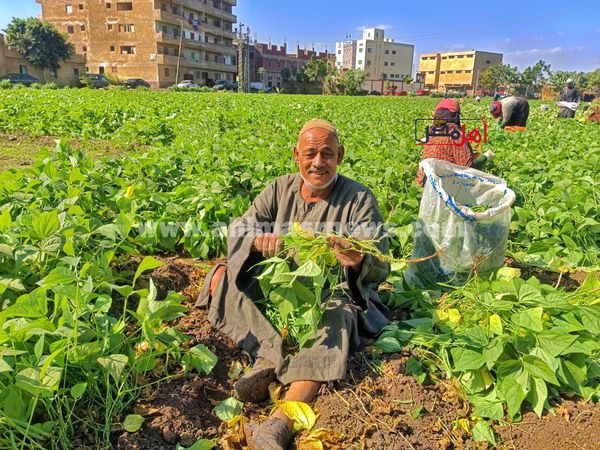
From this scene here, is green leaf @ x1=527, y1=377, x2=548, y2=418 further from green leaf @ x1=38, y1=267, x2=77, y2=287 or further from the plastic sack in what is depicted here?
green leaf @ x1=38, y1=267, x2=77, y2=287

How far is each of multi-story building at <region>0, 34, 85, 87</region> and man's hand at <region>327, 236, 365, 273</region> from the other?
5012 centimetres

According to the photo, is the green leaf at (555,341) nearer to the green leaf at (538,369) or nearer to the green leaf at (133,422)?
the green leaf at (538,369)

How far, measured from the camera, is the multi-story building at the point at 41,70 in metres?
44.3

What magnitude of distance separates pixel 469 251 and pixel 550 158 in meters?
3.85

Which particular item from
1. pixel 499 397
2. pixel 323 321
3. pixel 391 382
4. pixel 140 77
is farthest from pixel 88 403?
pixel 140 77

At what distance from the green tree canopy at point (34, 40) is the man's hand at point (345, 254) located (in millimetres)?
51181

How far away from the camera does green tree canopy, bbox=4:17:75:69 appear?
4331 cm

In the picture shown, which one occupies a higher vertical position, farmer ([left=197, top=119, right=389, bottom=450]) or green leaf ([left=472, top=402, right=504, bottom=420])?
farmer ([left=197, top=119, right=389, bottom=450])

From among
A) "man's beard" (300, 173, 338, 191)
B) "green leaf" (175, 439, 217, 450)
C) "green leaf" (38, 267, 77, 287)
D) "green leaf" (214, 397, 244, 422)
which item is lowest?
"green leaf" (214, 397, 244, 422)

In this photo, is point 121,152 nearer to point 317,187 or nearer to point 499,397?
point 317,187

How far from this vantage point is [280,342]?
227 cm

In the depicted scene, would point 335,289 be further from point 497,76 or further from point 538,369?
point 497,76

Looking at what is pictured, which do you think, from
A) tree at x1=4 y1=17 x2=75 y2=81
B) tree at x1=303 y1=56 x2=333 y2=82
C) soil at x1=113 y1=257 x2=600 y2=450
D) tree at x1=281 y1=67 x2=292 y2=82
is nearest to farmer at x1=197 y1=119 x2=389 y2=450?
soil at x1=113 y1=257 x2=600 y2=450

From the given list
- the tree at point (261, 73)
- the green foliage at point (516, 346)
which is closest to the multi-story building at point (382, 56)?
the tree at point (261, 73)
